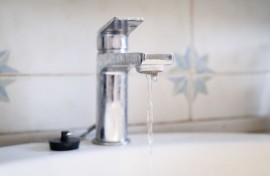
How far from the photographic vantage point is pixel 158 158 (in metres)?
0.55

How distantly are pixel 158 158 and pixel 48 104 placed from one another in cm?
20

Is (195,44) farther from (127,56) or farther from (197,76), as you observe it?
(127,56)

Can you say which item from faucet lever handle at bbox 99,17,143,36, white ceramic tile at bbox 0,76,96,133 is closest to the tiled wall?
white ceramic tile at bbox 0,76,96,133

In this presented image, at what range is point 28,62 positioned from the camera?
590 millimetres

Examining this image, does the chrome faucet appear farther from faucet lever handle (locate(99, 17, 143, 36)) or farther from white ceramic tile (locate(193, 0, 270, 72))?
white ceramic tile (locate(193, 0, 270, 72))

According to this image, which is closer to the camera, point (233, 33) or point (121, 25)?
point (121, 25)

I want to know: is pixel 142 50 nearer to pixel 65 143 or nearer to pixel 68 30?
pixel 68 30

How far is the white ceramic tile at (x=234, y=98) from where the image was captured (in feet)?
2.40

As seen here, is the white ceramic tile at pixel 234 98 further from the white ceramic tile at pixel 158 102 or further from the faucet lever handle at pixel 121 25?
the faucet lever handle at pixel 121 25

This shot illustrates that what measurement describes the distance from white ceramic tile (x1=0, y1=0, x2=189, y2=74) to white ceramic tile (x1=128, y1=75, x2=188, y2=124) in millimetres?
62

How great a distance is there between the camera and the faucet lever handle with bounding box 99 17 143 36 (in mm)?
499

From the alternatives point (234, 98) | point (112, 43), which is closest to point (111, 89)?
point (112, 43)

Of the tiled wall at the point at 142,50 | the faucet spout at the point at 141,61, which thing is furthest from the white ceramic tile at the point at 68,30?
the faucet spout at the point at 141,61

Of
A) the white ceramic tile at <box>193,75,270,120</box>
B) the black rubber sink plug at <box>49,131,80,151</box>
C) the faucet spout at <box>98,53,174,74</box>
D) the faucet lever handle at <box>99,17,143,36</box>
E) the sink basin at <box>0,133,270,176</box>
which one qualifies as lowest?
the sink basin at <box>0,133,270,176</box>
